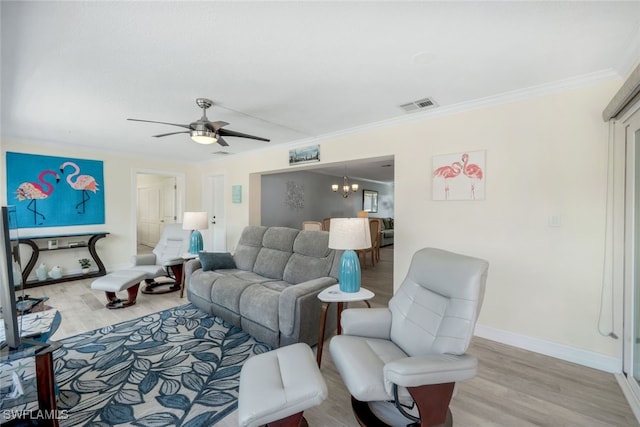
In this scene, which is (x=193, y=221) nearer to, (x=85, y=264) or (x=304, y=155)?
(x=304, y=155)

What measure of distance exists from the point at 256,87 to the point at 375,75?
Result: 1.08m

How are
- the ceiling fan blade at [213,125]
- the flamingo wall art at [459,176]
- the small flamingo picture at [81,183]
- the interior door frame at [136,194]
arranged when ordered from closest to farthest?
the ceiling fan blade at [213,125] < the flamingo wall art at [459,176] < the small flamingo picture at [81,183] < the interior door frame at [136,194]

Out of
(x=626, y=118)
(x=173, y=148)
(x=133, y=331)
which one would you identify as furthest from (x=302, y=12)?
(x=173, y=148)

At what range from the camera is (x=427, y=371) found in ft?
4.07

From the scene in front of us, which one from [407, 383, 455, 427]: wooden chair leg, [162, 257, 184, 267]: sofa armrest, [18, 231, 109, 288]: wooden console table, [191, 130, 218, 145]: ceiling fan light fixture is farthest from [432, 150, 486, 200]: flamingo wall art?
[18, 231, 109, 288]: wooden console table

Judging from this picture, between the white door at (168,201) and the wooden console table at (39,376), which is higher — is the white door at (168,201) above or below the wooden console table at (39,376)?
above

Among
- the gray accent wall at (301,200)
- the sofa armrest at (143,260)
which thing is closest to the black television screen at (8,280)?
the sofa armrest at (143,260)

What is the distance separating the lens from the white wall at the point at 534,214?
2264 millimetres

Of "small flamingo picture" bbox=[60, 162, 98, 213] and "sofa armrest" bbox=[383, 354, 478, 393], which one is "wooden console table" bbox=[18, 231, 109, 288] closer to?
"small flamingo picture" bbox=[60, 162, 98, 213]

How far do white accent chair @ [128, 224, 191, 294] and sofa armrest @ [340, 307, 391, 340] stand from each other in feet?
10.1

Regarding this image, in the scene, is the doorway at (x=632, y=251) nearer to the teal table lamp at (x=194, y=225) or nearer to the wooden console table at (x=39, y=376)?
the wooden console table at (x=39, y=376)

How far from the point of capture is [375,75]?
7.52 ft

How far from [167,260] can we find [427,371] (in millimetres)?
3946

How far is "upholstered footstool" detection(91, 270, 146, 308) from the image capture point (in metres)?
3.24
